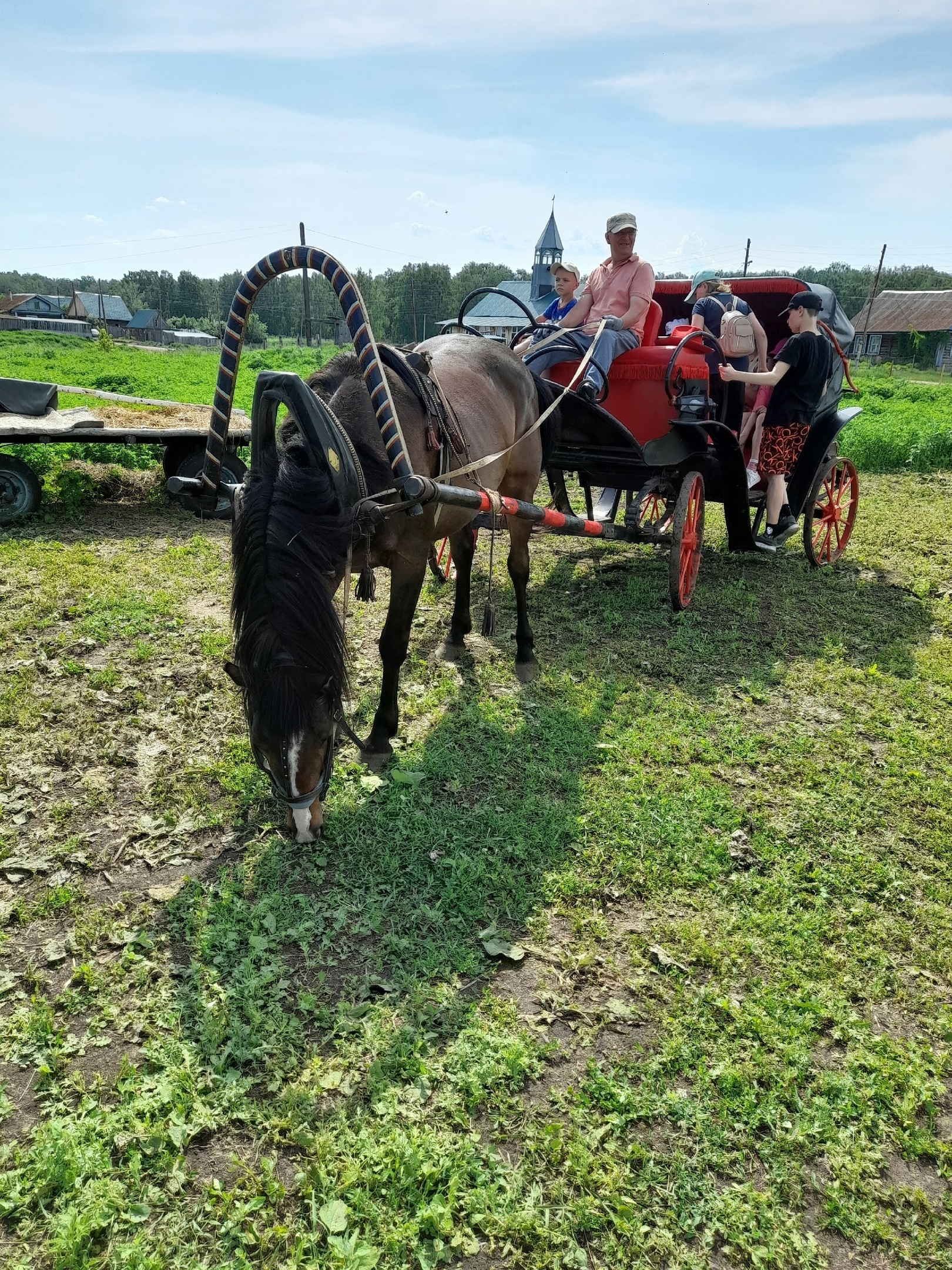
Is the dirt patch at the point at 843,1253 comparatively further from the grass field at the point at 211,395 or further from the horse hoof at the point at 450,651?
the grass field at the point at 211,395

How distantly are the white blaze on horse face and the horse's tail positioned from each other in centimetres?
356

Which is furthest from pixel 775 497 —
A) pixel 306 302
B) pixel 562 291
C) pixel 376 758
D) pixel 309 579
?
pixel 306 302

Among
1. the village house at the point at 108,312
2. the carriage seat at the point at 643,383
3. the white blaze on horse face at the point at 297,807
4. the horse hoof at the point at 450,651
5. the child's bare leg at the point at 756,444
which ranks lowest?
the horse hoof at the point at 450,651

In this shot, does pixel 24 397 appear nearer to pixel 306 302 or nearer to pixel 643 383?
pixel 643 383

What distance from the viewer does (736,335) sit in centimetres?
637

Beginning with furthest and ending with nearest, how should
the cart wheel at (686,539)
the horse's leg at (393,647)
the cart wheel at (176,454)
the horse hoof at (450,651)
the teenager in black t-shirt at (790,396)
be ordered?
1. the cart wheel at (176,454)
2. the teenager in black t-shirt at (790,396)
3. the cart wheel at (686,539)
4. the horse hoof at (450,651)
5. the horse's leg at (393,647)

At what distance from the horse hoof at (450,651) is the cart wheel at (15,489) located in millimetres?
5012

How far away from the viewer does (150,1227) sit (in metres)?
2.05

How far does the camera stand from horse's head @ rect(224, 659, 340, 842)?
2895mm

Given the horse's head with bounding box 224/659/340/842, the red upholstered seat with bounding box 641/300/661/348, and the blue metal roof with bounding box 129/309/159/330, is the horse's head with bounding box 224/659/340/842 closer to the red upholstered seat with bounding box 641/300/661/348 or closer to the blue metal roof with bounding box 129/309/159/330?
the red upholstered seat with bounding box 641/300/661/348

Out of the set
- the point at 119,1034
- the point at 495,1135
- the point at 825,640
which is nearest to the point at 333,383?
the point at 119,1034

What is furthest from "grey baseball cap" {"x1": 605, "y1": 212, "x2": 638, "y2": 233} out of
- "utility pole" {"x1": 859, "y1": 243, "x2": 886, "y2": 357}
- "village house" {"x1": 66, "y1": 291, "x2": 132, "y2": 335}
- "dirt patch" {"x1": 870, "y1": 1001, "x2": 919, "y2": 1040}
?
"village house" {"x1": 66, "y1": 291, "x2": 132, "y2": 335}

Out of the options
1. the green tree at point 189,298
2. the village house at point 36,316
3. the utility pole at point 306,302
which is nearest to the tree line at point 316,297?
the green tree at point 189,298

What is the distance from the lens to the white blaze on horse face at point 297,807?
2975 millimetres
